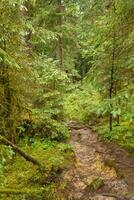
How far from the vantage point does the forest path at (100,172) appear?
8703mm

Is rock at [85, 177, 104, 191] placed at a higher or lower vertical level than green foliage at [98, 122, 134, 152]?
higher

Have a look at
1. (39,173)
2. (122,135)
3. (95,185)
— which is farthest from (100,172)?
(122,135)

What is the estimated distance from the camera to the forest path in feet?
28.6

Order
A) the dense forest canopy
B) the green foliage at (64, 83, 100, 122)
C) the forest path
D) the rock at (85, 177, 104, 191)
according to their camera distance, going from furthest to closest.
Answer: the green foliage at (64, 83, 100, 122), the dense forest canopy, the rock at (85, 177, 104, 191), the forest path

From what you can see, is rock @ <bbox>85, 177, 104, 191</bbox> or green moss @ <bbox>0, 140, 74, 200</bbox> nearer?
green moss @ <bbox>0, 140, 74, 200</bbox>

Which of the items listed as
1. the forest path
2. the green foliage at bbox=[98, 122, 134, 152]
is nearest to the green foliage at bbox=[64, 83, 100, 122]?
the green foliage at bbox=[98, 122, 134, 152]

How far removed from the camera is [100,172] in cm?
1025

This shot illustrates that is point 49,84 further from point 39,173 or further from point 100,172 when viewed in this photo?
point 39,173

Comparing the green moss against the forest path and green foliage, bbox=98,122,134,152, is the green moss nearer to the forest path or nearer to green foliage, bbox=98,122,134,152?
the forest path

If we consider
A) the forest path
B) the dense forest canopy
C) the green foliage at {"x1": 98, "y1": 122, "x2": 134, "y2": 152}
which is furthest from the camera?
the green foliage at {"x1": 98, "y1": 122, "x2": 134, "y2": 152}

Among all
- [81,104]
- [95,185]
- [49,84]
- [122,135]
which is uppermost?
[49,84]

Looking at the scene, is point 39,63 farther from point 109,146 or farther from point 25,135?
point 109,146

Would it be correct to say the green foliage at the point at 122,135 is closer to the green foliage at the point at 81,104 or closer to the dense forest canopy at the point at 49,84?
the dense forest canopy at the point at 49,84

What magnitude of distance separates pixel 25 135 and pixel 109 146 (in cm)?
313
